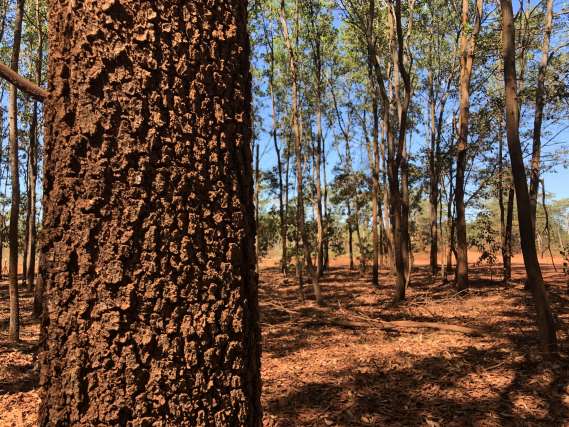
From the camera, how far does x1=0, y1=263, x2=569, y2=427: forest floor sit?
4.20 m

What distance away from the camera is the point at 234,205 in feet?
3.98

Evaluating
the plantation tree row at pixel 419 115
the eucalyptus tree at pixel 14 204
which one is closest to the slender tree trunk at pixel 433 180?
the plantation tree row at pixel 419 115

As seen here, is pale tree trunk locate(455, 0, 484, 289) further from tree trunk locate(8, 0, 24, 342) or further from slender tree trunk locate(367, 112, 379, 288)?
tree trunk locate(8, 0, 24, 342)

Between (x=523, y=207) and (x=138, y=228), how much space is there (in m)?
5.93

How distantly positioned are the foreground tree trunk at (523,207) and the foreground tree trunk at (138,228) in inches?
220

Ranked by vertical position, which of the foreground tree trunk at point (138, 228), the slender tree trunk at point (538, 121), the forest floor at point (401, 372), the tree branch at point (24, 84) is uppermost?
Result: the slender tree trunk at point (538, 121)

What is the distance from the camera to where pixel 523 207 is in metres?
5.67

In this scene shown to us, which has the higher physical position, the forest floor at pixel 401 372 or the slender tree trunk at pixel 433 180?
the slender tree trunk at pixel 433 180

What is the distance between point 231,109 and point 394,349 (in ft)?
20.6

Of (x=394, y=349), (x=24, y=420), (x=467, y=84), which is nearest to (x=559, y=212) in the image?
(x=467, y=84)

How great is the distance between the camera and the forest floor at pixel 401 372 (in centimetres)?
420

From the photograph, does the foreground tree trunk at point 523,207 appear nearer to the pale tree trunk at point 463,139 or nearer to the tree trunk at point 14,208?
the pale tree trunk at point 463,139

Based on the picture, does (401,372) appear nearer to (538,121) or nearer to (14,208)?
(14,208)

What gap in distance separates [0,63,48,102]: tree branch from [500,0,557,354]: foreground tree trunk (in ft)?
19.3
